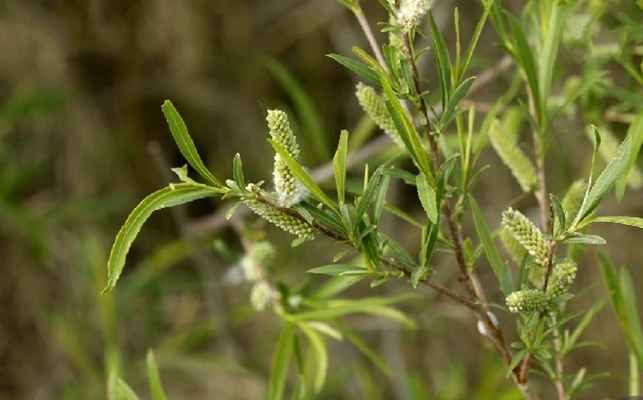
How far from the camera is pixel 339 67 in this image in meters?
2.17

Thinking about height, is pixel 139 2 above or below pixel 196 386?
above

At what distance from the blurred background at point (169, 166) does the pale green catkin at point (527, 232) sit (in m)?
0.99

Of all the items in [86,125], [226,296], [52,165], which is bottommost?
[226,296]

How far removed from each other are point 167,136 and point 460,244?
1586 mm

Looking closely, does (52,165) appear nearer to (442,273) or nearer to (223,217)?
(223,217)

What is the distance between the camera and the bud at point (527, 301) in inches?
18.7

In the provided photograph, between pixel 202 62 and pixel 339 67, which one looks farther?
pixel 339 67

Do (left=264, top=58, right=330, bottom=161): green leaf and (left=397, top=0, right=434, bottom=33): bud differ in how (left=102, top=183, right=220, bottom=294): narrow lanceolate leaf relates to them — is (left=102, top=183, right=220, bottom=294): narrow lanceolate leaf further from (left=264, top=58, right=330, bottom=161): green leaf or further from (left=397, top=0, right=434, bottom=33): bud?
(left=264, top=58, right=330, bottom=161): green leaf

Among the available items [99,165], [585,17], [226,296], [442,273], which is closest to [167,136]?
[99,165]

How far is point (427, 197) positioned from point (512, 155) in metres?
0.18

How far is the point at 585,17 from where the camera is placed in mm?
782

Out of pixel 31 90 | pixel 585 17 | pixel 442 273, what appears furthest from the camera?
pixel 442 273

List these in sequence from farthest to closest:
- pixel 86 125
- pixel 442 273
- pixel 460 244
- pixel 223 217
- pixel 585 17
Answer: pixel 442 273 → pixel 86 125 → pixel 223 217 → pixel 585 17 → pixel 460 244

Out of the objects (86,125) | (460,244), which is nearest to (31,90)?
(86,125)
